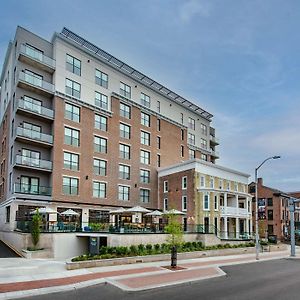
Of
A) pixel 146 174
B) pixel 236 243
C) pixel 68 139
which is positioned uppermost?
pixel 68 139

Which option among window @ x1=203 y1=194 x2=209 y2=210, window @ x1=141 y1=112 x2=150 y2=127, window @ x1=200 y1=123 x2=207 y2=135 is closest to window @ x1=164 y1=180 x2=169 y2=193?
window @ x1=203 y1=194 x2=209 y2=210

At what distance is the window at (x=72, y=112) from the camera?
42.3m

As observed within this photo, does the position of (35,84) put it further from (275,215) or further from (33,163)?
(275,215)

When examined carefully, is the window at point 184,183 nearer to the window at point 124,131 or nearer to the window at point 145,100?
the window at point 124,131

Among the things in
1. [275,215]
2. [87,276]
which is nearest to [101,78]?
[87,276]

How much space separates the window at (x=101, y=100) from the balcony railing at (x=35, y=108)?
7.12m

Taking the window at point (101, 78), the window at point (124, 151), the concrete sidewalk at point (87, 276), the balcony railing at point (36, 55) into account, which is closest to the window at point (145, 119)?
the window at point (124, 151)

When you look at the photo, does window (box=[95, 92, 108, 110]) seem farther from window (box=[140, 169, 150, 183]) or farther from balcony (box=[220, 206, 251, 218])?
balcony (box=[220, 206, 251, 218])

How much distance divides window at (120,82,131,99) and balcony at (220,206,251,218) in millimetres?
19944

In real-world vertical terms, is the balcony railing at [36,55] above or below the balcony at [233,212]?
above

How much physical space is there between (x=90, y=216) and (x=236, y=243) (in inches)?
674

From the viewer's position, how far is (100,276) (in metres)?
18.5

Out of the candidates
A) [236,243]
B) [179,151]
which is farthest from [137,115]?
[236,243]

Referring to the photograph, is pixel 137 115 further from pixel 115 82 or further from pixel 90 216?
pixel 90 216
